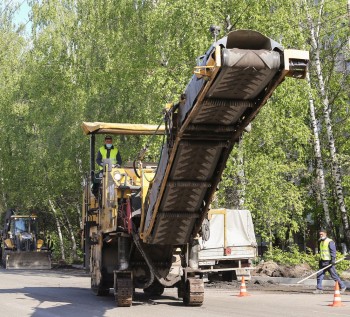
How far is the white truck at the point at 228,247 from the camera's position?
74.5 ft

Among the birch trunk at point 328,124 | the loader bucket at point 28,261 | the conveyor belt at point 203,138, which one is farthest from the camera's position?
the loader bucket at point 28,261

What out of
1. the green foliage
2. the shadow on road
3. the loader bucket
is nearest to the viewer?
the shadow on road

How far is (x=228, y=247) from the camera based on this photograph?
23.0m

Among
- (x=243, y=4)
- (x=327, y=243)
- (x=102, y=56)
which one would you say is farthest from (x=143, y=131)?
(x=102, y=56)

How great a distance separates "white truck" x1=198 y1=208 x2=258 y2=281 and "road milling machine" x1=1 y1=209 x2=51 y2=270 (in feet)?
49.2

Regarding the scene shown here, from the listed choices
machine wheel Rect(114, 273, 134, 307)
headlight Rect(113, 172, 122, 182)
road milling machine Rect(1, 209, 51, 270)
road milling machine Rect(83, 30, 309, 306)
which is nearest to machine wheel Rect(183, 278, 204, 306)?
road milling machine Rect(83, 30, 309, 306)

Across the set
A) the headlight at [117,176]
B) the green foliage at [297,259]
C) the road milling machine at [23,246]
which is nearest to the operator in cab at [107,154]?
the headlight at [117,176]

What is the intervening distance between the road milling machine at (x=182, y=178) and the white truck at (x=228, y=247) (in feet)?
13.8

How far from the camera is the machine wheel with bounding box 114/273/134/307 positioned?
618 inches

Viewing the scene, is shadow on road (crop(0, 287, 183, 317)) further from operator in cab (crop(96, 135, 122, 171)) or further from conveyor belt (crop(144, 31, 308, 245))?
operator in cab (crop(96, 135, 122, 171))

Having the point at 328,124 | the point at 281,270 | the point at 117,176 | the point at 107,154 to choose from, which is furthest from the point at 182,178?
the point at 328,124

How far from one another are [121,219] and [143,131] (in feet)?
11.4

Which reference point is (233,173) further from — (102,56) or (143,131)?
(102,56)

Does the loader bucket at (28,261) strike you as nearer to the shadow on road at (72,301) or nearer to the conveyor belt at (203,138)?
the shadow on road at (72,301)
